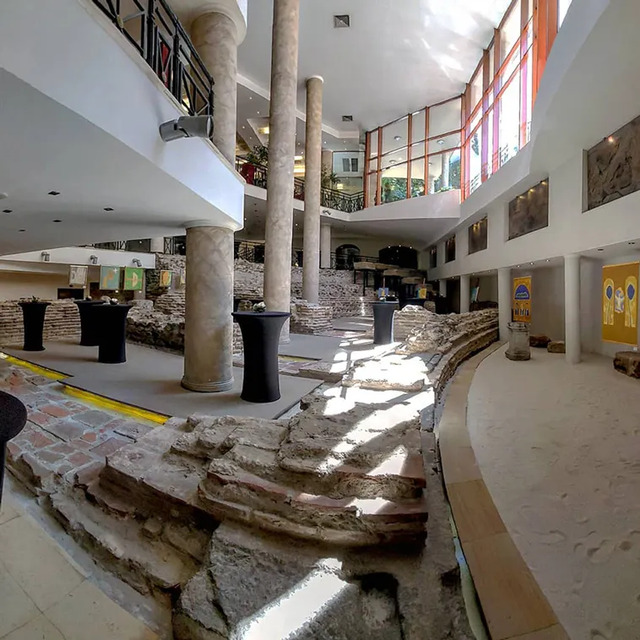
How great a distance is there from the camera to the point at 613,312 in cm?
757

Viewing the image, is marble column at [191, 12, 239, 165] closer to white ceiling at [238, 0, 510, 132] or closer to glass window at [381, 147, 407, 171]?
white ceiling at [238, 0, 510, 132]

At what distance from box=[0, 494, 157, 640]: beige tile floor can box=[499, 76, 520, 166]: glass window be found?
12326 millimetres

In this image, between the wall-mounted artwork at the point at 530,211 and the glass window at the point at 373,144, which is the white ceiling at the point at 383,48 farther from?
the wall-mounted artwork at the point at 530,211

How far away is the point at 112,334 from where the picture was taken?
6.25m

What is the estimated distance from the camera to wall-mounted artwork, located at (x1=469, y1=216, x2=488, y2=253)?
12.8 m

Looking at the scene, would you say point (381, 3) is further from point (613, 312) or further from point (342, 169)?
point (342, 169)

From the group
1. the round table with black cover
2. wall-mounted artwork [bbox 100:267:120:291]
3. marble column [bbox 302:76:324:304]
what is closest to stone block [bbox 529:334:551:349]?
marble column [bbox 302:76:324:304]

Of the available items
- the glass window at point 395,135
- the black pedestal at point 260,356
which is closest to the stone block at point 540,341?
the black pedestal at point 260,356

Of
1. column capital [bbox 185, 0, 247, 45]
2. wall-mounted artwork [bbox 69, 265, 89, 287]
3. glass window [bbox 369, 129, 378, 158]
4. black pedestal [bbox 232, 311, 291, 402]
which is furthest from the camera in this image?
glass window [bbox 369, 129, 378, 158]

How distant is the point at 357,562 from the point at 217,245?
403 cm

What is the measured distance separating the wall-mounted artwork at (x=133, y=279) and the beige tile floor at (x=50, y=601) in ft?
42.9

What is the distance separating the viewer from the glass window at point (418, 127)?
18766mm

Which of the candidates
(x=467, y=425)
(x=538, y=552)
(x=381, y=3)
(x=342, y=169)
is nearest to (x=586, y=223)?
(x=467, y=425)

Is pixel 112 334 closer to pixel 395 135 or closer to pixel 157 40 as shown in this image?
pixel 157 40
